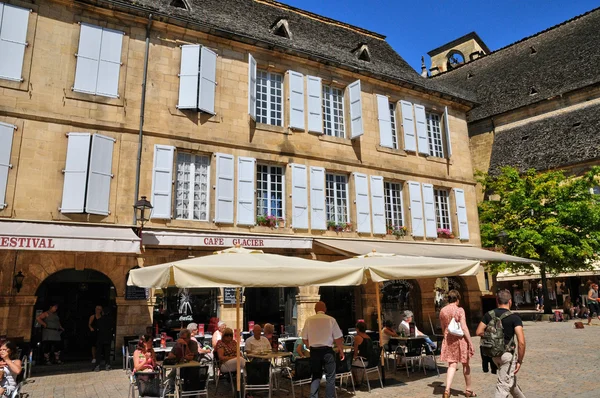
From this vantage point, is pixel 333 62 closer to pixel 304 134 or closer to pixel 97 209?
pixel 304 134

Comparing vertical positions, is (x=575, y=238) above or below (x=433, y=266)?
above

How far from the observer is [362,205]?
12656mm

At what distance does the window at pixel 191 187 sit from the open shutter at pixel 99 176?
1553mm

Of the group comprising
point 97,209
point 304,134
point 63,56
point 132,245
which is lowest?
point 132,245

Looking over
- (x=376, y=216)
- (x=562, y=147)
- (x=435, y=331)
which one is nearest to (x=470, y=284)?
(x=435, y=331)

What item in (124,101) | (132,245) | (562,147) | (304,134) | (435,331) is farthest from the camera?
(562,147)

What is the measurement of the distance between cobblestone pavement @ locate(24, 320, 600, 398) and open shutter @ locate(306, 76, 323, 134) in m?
7.07

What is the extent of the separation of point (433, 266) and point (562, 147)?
2036cm

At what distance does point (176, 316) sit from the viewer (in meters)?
10.1

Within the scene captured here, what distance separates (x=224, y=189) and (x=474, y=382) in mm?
6791

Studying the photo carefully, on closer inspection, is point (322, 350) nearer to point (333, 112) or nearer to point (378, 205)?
point (378, 205)

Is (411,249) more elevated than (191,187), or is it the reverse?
(191,187)

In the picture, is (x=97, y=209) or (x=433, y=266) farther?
(x=97, y=209)

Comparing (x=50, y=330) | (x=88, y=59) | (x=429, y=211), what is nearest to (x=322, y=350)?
(x=50, y=330)
